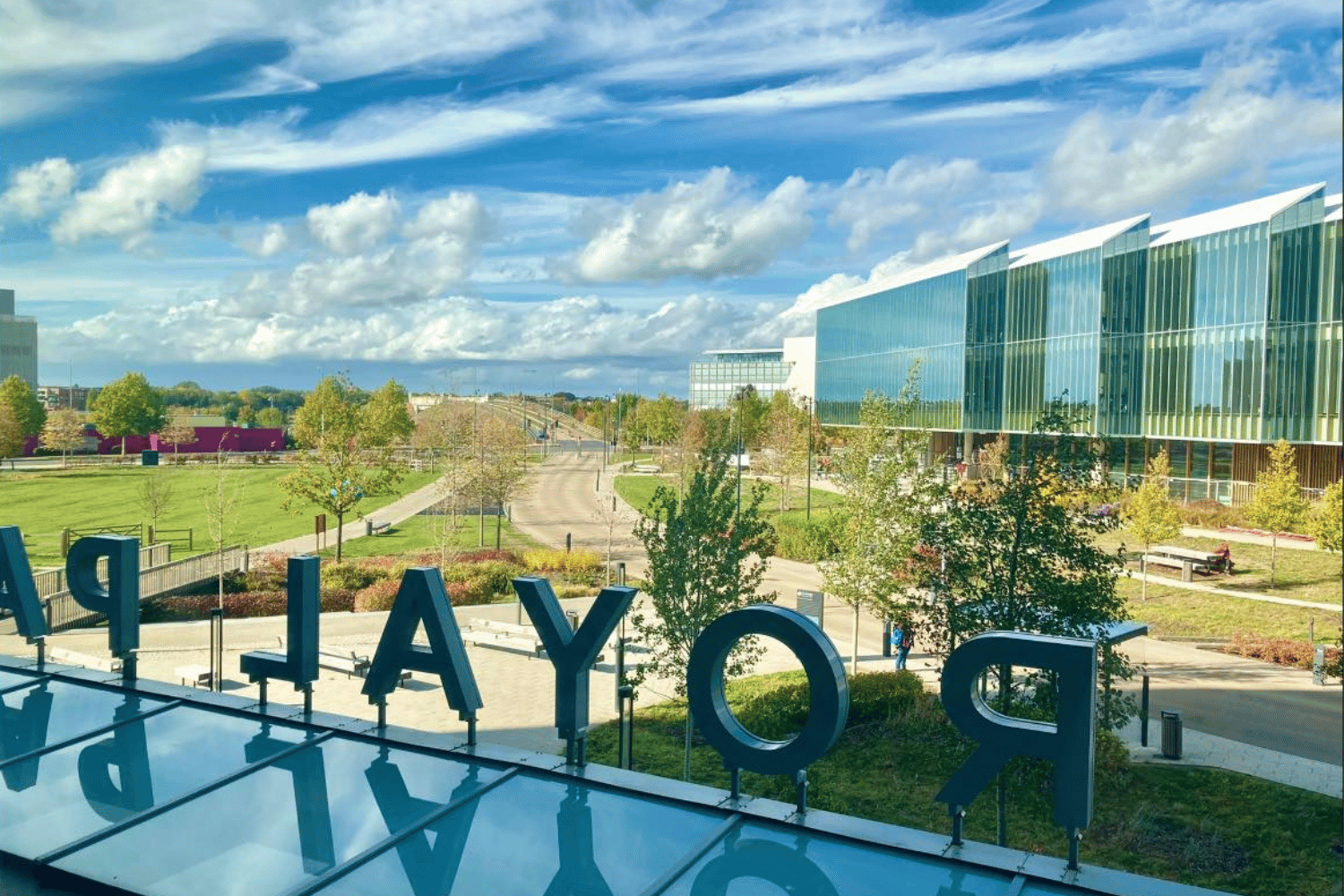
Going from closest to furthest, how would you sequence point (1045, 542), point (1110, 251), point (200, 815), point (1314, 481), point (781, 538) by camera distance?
1. point (200, 815)
2. point (1045, 542)
3. point (781, 538)
4. point (1314, 481)
5. point (1110, 251)

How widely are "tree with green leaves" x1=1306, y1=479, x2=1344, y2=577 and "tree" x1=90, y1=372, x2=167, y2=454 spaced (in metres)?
52.9

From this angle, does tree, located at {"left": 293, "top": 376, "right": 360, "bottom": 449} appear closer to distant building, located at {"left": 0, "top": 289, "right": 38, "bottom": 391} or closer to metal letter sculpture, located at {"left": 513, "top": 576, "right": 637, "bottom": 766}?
distant building, located at {"left": 0, "top": 289, "right": 38, "bottom": 391}

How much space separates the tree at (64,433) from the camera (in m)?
59.1

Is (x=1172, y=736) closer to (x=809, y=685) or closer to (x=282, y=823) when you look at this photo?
(x=809, y=685)

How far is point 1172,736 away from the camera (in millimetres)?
19578

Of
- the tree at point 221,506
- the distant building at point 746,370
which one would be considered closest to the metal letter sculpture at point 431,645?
the tree at point 221,506

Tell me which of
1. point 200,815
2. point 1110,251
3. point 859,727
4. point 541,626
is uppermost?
point 1110,251

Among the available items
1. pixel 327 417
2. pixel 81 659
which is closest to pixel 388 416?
pixel 327 417

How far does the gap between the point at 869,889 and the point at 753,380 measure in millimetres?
156827

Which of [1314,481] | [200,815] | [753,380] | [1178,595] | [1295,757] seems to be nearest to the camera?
[200,815]

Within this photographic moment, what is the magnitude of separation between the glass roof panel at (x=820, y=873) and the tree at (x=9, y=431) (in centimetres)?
5602

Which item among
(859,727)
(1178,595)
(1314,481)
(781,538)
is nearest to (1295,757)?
(859,727)

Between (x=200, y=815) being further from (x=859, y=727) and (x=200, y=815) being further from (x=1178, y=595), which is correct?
(x=1178, y=595)

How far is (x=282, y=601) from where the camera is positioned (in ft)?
104
